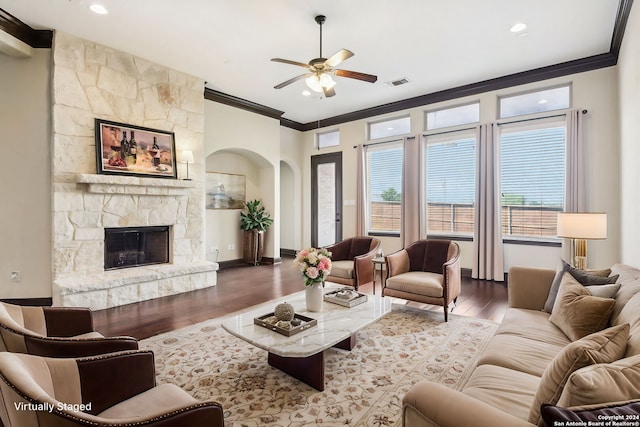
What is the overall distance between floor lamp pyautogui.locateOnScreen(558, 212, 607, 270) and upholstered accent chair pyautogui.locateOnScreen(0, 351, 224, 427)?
145 inches

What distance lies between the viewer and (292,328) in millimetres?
2246

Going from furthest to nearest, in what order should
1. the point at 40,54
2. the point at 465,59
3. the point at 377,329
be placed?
the point at 465,59 → the point at 40,54 → the point at 377,329

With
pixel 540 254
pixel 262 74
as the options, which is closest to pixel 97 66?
pixel 262 74

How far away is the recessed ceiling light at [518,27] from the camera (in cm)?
362

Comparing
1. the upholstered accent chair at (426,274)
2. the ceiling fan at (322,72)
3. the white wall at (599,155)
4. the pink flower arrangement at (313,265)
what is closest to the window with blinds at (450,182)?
the white wall at (599,155)

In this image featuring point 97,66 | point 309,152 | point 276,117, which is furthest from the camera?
point 309,152

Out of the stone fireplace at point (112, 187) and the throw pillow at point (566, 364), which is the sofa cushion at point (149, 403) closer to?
the throw pillow at point (566, 364)

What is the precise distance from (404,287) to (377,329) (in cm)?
63

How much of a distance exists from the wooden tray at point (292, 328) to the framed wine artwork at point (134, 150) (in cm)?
339

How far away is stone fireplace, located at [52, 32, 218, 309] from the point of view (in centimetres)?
396

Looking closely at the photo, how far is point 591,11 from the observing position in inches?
134

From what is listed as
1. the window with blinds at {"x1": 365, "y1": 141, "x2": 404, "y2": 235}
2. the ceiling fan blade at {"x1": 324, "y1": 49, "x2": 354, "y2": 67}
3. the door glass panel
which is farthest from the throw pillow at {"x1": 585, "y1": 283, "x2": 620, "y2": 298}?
the door glass panel

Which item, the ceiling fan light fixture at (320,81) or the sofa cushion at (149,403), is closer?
the sofa cushion at (149,403)

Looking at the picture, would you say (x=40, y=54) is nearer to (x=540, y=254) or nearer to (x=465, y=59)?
(x=465, y=59)
